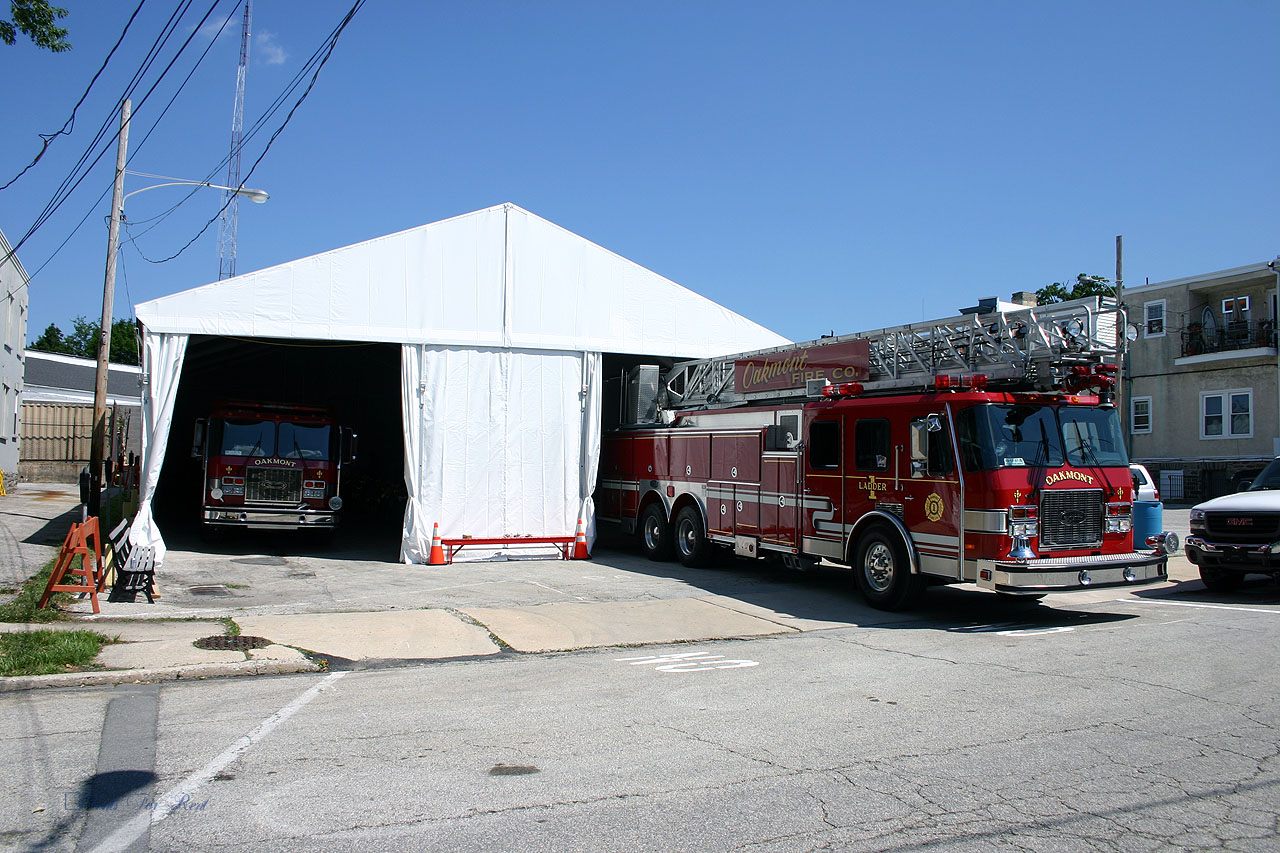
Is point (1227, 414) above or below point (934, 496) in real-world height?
above

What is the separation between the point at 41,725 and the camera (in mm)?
6184

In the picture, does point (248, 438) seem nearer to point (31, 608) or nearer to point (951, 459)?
point (31, 608)

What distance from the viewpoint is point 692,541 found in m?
15.7

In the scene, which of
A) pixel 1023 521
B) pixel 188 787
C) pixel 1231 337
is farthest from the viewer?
pixel 1231 337

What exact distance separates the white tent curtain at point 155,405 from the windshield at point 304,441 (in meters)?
3.01

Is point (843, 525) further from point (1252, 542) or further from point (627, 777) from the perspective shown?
point (627, 777)

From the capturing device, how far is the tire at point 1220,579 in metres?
12.8

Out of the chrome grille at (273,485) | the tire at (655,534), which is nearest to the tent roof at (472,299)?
the tire at (655,534)

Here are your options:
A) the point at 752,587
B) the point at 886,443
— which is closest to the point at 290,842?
the point at 886,443

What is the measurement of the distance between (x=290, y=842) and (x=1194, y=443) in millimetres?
34479

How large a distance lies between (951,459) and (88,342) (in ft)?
362

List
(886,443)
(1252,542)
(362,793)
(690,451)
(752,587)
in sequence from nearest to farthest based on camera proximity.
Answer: (362,793)
(886,443)
(1252,542)
(752,587)
(690,451)

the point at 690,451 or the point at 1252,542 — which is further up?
the point at 690,451

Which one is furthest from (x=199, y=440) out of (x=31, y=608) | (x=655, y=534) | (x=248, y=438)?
(x=655, y=534)
